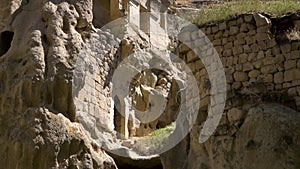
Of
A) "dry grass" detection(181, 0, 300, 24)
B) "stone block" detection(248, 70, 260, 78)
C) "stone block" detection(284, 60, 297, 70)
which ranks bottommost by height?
"stone block" detection(248, 70, 260, 78)

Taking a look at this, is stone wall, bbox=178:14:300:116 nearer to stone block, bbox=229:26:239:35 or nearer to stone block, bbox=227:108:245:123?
stone block, bbox=229:26:239:35

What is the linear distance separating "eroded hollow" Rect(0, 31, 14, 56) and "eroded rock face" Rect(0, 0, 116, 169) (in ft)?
0.42

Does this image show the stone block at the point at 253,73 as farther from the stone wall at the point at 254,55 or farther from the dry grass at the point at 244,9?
the dry grass at the point at 244,9

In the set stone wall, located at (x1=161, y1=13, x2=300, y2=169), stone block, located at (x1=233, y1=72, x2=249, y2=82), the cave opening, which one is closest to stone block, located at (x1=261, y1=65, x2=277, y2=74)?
stone wall, located at (x1=161, y1=13, x2=300, y2=169)

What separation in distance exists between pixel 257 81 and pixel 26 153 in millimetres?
5650

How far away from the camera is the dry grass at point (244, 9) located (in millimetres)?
7824

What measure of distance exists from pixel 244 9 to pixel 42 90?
5591 millimetres

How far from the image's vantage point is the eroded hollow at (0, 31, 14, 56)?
1356cm

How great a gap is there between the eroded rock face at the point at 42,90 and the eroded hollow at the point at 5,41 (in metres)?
0.13

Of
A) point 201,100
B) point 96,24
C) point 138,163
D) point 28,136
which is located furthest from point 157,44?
point 201,100

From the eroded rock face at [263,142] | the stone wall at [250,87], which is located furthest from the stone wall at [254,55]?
the eroded rock face at [263,142]

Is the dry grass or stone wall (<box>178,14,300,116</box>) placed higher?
the dry grass

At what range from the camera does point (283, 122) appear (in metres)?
6.74

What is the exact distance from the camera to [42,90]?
1194 centimetres
